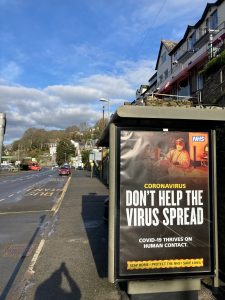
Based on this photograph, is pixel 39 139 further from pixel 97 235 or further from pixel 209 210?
pixel 209 210

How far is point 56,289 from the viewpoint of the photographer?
6348 millimetres

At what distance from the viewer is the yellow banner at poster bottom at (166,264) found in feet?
17.7

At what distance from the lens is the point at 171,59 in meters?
45.2

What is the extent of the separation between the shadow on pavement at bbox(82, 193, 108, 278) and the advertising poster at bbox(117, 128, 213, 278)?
1.97m

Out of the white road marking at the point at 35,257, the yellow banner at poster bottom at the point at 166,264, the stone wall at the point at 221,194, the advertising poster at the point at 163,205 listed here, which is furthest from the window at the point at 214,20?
the yellow banner at poster bottom at the point at 166,264

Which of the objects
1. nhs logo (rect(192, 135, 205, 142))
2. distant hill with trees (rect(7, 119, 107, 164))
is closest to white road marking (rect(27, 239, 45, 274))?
nhs logo (rect(192, 135, 205, 142))

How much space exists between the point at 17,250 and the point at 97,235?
2.50m

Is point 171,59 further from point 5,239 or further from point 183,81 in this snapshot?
point 5,239

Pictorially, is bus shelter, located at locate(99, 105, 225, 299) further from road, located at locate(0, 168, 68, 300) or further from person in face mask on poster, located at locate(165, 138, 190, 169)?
road, located at locate(0, 168, 68, 300)

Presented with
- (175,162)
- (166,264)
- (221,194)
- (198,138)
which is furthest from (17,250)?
(198,138)

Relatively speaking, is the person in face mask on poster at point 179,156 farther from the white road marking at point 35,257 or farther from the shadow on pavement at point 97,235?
the white road marking at point 35,257

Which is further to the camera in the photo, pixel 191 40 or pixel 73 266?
pixel 191 40

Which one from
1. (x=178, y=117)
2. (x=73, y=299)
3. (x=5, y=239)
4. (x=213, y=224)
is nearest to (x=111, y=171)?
(x=178, y=117)

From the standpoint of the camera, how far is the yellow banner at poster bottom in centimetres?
539
